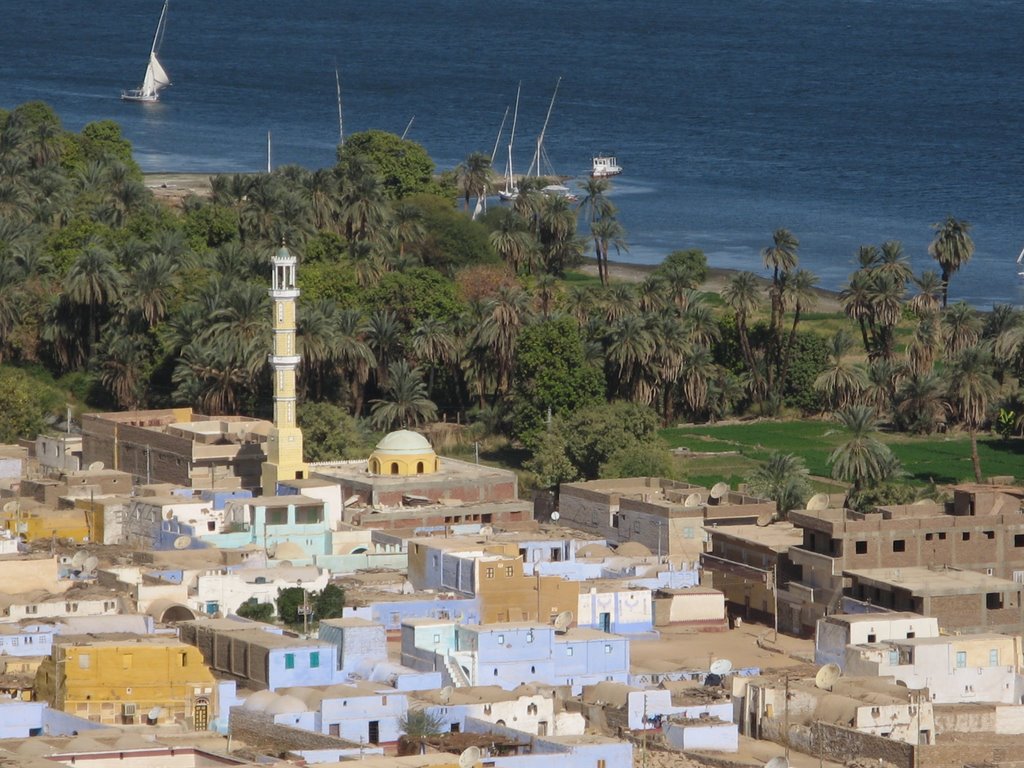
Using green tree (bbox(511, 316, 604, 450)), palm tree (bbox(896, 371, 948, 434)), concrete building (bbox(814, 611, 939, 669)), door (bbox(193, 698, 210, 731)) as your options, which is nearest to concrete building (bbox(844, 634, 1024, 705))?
concrete building (bbox(814, 611, 939, 669))

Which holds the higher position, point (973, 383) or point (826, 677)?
point (973, 383)

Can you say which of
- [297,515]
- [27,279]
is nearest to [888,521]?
[297,515]

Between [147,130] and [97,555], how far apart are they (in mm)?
117987

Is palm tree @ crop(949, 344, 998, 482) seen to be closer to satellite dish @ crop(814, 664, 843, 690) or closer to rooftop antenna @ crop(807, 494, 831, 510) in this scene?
rooftop antenna @ crop(807, 494, 831, 510)

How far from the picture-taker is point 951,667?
5588 centimetres

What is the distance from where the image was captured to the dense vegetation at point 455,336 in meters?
84.9

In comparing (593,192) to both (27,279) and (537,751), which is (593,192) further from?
(537,751)

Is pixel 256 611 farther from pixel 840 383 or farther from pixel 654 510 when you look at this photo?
pixel 840 383

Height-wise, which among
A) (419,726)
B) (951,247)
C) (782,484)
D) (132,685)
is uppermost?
(951,247)

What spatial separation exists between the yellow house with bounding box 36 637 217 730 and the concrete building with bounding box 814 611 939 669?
13452 mm

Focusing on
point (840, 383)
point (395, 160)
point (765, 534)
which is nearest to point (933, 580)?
point (765, 534)

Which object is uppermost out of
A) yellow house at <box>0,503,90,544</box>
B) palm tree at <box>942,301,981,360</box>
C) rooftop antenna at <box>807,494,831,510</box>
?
palm tree at <box>942,301,981,360</box>

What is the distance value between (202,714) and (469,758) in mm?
6756

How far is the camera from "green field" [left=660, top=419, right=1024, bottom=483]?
82125mm
